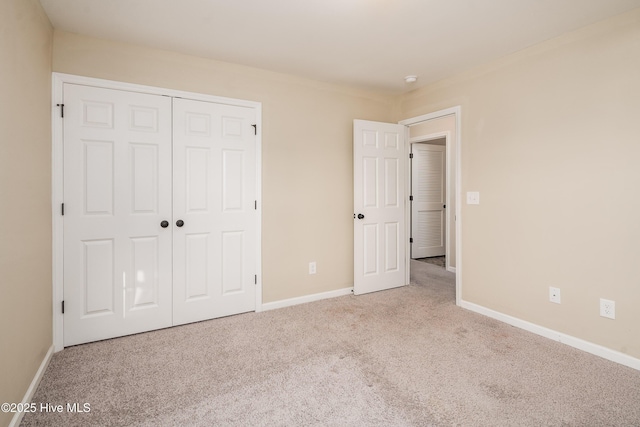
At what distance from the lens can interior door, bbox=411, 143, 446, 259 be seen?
5.65 meters

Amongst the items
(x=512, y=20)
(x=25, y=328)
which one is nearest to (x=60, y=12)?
(x=25, y=328)

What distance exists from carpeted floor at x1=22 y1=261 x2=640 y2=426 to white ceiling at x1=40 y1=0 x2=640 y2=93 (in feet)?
7.97

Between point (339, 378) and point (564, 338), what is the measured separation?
1893 millimetres

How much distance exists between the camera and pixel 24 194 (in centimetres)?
178

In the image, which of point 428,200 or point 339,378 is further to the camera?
point 428,200

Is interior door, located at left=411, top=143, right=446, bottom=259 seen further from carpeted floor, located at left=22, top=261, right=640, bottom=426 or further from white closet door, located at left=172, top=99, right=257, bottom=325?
white closet door, located at left=172, top=99, right=257, bottom=325

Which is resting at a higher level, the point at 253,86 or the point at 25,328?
the point at 253,86

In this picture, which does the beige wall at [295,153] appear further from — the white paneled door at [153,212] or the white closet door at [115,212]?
the white closet door at [115,212]

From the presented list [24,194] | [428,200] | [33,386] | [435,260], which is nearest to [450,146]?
[428,200]

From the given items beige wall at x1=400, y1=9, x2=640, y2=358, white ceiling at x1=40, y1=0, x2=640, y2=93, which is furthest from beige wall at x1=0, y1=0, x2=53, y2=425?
beige wall at x1=400, y1=9, x2=640, y2=358

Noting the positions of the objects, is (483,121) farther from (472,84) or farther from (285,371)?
(285,371)

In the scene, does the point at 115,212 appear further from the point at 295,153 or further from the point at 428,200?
the point at 428,200

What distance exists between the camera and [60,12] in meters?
2.11

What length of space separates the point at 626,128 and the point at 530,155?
0.62m
